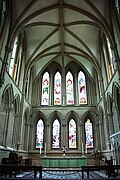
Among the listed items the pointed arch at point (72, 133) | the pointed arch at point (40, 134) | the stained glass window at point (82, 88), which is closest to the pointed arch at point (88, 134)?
the pointed arch at point (72, 133)

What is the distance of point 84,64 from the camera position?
19.1 meters

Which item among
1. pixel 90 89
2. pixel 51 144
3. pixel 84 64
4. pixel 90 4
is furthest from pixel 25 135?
pixel 90 4

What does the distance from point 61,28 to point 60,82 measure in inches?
251

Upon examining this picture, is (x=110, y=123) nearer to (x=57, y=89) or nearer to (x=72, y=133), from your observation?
(x=72, y=133)

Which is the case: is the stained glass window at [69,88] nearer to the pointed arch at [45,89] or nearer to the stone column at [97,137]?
the pointed arch at [45,89]

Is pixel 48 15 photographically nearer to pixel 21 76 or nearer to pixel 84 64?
pixel 21 76

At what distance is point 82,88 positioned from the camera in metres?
19.4

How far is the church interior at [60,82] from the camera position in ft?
39.4

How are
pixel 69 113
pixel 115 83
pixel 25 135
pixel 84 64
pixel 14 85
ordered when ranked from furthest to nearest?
pixel 84 64
pixel 69 113
pixel 25 135
pixel 14 85
pixel 115 83

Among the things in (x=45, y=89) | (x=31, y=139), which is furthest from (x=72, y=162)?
(x=45, y=89)

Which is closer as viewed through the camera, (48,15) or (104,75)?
(48,15)

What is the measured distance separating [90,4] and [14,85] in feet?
27.2

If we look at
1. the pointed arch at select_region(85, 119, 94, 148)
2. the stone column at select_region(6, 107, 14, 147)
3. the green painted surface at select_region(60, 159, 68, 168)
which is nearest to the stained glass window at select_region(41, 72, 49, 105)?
the pointed arch at select_region(85, 119, 94, 148)

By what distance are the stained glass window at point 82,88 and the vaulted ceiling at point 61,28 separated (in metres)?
1.12
